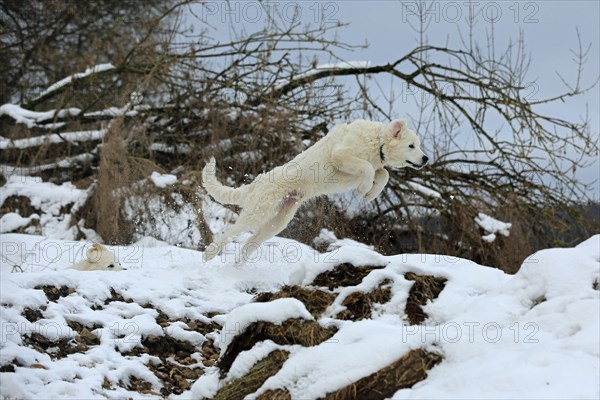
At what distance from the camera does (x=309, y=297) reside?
5266mm

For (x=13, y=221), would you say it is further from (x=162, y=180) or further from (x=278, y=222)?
(x=278, y=222)

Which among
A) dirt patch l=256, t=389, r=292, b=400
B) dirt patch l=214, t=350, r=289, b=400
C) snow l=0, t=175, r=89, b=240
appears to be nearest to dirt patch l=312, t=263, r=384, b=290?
dirt patch l=214, t=350, r=289, b=400

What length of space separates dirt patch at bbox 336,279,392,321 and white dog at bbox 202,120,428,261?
9.49ft

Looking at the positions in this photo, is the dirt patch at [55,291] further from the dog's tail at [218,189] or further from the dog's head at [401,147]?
the dog's head at [401,147]

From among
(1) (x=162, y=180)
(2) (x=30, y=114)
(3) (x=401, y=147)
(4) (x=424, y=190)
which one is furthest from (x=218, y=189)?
(2) (x=30, y=114)

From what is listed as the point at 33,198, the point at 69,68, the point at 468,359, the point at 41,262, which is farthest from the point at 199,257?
the point at 69,68

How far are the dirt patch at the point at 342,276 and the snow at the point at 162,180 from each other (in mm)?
7830

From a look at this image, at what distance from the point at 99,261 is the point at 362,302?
165 inches

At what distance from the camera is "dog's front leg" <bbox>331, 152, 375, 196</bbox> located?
308 inches

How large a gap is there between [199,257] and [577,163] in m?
7.66

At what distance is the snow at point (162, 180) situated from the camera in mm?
12922

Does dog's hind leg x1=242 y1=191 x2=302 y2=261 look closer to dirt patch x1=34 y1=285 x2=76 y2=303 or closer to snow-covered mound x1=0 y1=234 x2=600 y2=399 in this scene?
snow-covered mound x1=0 y1=234 x2=600 y2=399

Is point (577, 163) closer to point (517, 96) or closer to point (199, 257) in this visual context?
point (517, 96)

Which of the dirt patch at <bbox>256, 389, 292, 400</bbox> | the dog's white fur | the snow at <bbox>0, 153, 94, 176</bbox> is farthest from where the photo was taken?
the snow at <bbox>0, 153, 94, 176</bbox>
